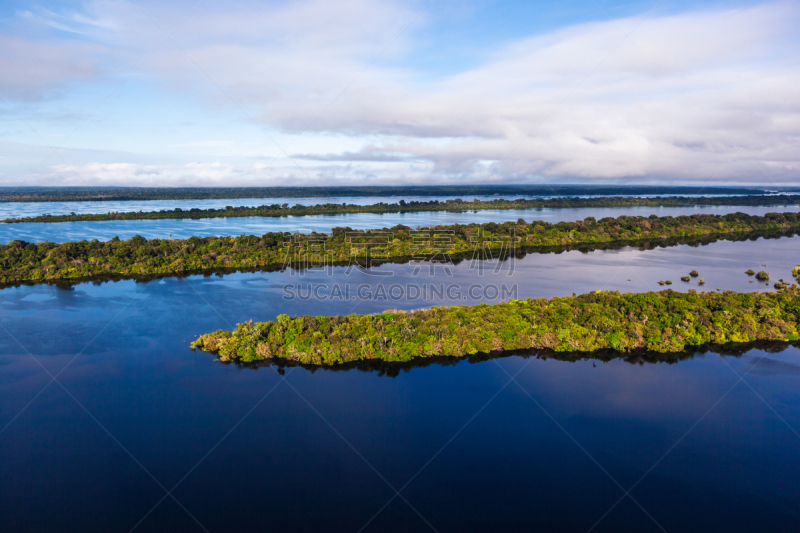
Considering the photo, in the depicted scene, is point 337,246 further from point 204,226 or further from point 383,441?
point 383,441

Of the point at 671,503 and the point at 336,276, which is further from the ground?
the point at 336,276

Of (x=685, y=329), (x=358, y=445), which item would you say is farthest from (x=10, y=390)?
(x=685, y=329)

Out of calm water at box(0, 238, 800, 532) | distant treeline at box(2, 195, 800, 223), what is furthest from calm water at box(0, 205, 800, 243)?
calm water at box(0, 238, 800, 532)

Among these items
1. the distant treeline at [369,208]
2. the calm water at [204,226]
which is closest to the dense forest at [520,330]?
the calm water at [204,226]

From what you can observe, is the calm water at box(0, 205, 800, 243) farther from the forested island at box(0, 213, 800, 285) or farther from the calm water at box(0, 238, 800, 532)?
the calm water at box(0, 238, 800, 532)

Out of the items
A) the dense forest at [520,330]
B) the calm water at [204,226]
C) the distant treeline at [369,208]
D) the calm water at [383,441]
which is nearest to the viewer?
the calm water at [383,441]

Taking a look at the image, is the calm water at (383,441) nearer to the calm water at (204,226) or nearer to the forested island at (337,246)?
the forested island at (337,246)

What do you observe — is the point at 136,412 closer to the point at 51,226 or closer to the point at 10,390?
the point at 10,390
